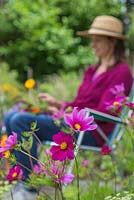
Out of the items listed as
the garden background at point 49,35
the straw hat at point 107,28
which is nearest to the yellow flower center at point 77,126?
the straw hat at point 107,28

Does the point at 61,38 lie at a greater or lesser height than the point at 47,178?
greater

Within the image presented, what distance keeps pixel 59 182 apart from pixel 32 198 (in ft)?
4.79

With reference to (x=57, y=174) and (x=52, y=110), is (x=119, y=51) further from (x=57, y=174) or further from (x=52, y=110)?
(x=57, y=174)

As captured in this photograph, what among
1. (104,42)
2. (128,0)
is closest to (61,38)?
(128,0)

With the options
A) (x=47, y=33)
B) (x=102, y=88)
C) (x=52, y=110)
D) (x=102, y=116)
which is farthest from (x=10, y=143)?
(x=47, y=33)

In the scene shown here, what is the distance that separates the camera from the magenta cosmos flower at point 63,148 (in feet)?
5.43

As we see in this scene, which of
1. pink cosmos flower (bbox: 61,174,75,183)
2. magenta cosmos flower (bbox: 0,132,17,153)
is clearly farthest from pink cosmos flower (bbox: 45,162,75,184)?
magenta cosmos flower (bbox: 0,132,17,153)

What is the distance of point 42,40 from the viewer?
32.1 ft

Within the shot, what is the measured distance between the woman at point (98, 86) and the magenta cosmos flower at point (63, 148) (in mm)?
1626

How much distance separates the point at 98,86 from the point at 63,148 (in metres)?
1.96

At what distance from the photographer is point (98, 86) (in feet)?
11.8

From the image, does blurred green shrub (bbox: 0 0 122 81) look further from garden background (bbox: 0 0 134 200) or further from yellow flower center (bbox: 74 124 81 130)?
yellow flower center (bbox: 74 124 81 130)

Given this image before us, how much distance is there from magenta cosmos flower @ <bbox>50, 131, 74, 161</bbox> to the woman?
1626 millimetres

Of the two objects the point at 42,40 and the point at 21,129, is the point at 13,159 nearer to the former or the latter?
the point at 21,129
